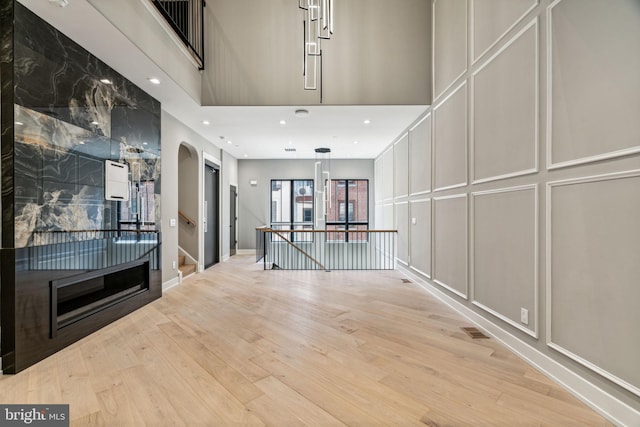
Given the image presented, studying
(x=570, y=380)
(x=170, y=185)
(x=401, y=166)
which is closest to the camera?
(x=570, y=380)

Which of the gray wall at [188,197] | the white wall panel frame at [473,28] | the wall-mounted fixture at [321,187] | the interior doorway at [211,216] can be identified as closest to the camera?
the white wall panel frame at [473,28]

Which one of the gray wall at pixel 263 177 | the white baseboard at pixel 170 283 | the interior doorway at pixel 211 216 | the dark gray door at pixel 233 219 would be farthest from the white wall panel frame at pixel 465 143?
the dark gray door at pixel 233 219

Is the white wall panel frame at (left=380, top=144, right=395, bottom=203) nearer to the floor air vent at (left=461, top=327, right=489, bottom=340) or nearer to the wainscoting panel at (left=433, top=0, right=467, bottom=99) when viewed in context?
the wainscoting panel at (left=433, top=0, right=467, bottom=99)

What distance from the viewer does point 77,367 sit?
2340mm

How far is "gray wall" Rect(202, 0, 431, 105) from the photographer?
441cm

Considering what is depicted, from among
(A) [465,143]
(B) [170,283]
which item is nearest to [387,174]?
(A) [465,143]

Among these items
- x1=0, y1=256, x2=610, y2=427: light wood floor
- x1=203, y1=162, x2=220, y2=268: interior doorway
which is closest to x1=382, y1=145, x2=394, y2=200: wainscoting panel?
x1=0, y1=256, x2=610, y2=427: light wood floor

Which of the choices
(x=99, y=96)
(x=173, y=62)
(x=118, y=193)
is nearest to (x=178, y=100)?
(x=173, y=62)

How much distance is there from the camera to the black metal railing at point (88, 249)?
247 centimetres

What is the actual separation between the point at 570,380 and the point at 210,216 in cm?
677

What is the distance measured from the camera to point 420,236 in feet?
16.3

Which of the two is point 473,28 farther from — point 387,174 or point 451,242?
point 387,174

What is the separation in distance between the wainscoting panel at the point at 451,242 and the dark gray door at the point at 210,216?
4.91 metres

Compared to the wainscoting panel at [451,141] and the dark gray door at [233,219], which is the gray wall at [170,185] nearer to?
the dark gray door at [233,219]
